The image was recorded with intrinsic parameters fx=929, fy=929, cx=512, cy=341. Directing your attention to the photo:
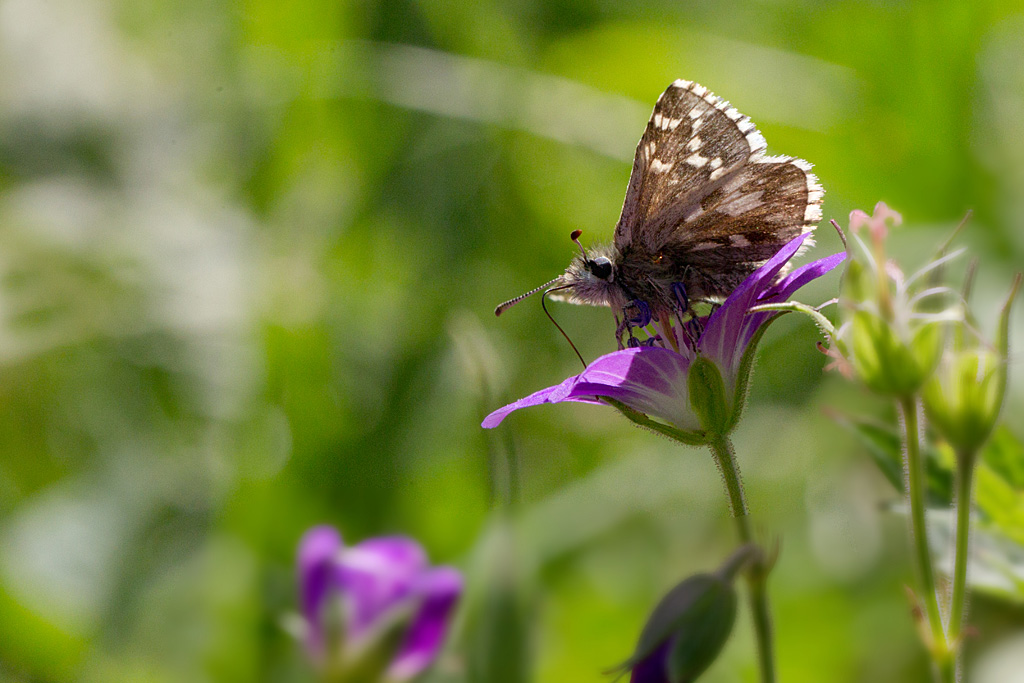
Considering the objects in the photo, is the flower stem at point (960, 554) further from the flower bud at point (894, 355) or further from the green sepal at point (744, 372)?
the green sepal at point (744, 372)

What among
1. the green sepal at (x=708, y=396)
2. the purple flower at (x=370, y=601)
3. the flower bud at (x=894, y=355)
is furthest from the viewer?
the purple flower at (x=370, y=601)

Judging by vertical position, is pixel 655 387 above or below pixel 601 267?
below

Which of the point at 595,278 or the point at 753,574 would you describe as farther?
the point at 595,278

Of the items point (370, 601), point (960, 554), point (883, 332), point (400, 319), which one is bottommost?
point (960, 554)

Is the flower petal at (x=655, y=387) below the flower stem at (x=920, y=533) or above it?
above

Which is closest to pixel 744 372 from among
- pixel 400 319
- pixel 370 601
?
pixel 370 601

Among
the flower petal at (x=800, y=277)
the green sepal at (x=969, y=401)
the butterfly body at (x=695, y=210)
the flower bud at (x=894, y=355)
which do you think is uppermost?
the butterfly body at (x=695, y=210)

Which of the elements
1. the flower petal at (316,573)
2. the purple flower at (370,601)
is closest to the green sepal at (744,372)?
the purple flower at (370,601)

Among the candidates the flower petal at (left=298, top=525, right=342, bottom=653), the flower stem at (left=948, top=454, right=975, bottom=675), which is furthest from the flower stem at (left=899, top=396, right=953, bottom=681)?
the flower petal at (left=298, top=525, right=342, bottom=653)

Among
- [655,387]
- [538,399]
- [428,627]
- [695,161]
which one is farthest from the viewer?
[428,627]

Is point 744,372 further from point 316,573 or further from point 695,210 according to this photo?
point 316,573
